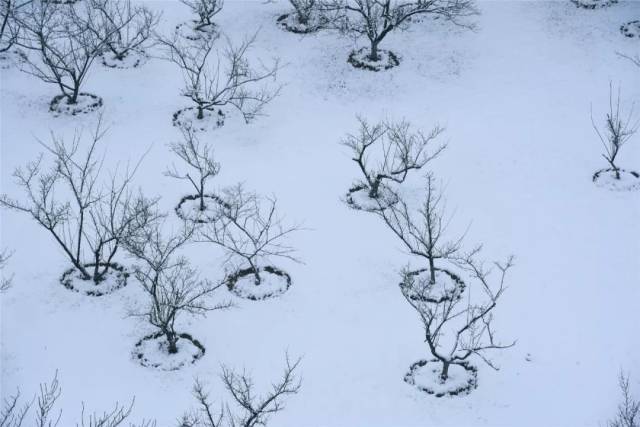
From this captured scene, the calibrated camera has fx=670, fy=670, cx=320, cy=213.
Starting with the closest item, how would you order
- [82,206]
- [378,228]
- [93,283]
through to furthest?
1. [82,206]
2. [93,283]
3. [378,228]

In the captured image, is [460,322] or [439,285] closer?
[460,322]

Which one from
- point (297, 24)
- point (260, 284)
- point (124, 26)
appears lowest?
point (260, 284)

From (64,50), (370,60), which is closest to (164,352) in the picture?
(64,50)

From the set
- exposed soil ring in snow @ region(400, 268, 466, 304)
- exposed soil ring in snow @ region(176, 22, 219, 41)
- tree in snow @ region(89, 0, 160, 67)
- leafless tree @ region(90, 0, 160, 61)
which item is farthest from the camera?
exposed soil ring in snow @ region(176, 22, 219, 41)

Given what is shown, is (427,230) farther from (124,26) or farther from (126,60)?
(124,26)

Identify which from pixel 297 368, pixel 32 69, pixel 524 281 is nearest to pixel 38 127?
pixel 32 69

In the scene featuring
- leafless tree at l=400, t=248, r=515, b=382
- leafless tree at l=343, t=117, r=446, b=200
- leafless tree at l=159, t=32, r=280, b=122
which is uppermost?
leafless tree at l=159, t=32, r=280, b=122

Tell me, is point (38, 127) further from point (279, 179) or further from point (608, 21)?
point (608, 21)

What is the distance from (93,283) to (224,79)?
12060mm

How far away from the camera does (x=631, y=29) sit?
103 feet

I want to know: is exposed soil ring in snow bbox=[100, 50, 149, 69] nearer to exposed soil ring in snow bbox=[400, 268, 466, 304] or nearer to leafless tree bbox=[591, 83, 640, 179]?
exposed soil ring in snow bbox=[400, 268, 466, 304]

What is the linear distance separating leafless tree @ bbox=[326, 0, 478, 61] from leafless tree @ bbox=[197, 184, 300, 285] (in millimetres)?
9989

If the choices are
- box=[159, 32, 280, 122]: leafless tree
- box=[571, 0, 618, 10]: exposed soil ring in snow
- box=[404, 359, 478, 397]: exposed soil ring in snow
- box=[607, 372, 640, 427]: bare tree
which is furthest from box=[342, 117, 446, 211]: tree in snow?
box=[571, 0, 618, 10]: exposed soil ring in snow

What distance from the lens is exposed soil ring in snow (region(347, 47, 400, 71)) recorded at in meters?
29.8
